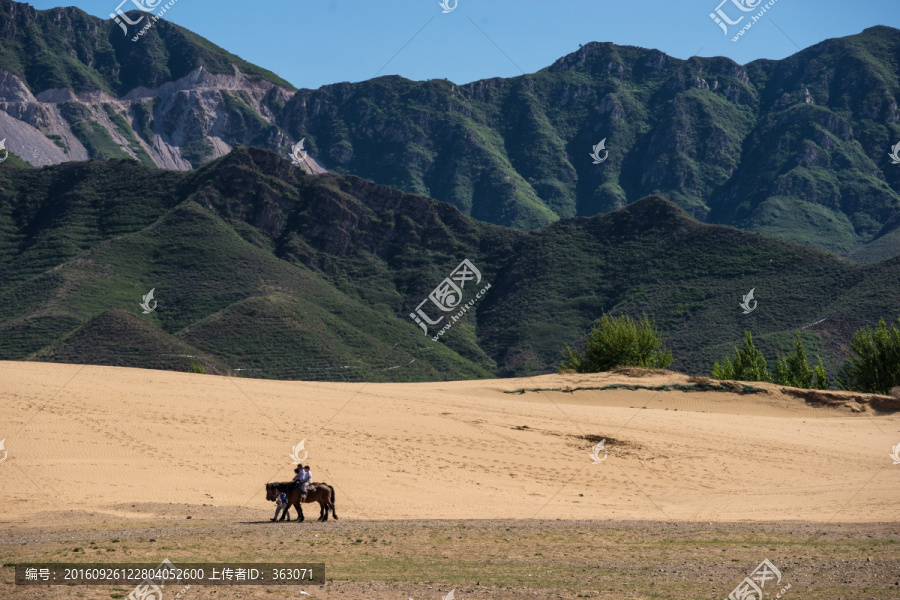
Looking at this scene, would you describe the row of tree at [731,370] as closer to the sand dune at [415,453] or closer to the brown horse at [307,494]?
the sand dune at [415,453]

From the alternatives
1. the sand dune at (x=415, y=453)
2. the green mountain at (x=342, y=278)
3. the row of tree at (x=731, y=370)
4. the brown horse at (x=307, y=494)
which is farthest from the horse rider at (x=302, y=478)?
the green mountain at (x=342, y=278)

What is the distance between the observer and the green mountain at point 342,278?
87812mm

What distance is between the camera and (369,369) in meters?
87.8

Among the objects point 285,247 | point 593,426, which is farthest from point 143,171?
point 593,426

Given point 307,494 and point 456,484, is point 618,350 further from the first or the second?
point 307,494

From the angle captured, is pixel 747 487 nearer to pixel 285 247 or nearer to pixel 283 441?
pixel 283 441

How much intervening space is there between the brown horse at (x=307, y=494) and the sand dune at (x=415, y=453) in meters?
0.82

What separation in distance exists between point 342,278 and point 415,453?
337 ft

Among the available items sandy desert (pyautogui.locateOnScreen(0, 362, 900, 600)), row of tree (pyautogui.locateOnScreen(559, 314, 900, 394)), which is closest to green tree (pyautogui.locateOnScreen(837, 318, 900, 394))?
row of tree (pyautogui.locateOnScreen(559, 314, 900, 394))

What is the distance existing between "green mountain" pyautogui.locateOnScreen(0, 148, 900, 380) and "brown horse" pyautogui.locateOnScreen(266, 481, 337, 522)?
59.0 metres

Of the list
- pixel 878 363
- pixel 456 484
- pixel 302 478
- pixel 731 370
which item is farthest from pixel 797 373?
pixel 302 478

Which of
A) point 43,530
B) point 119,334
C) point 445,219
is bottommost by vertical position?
point 43,530

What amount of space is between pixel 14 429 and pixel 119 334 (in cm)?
5943

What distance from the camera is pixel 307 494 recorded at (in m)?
18.4
